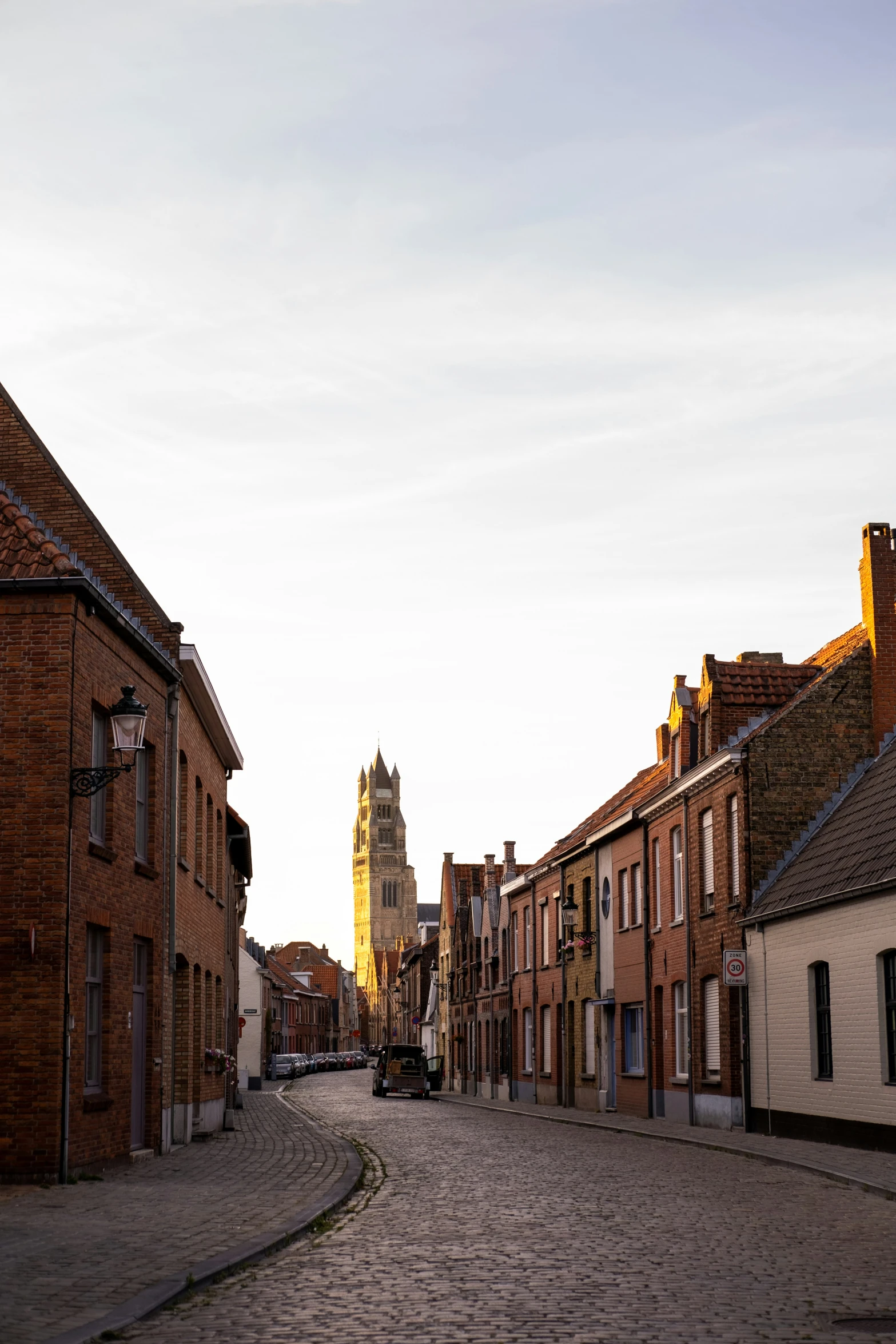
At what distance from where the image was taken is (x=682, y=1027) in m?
31.1

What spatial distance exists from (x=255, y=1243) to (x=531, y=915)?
124 ft

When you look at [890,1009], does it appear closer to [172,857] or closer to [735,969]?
[735,969]

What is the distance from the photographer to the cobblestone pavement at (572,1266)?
26.9ft

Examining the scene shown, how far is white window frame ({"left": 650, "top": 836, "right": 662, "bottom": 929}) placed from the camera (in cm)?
3309

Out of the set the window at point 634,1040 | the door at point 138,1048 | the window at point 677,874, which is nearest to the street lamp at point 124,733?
the door at point 138,1048

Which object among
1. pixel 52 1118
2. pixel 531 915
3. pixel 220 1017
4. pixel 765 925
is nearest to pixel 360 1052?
pixel 531 915

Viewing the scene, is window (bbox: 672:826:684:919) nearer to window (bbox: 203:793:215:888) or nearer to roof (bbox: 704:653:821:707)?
roof (bbox: 704:653:821:707)

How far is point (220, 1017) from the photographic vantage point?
107ft

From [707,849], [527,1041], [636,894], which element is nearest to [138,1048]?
[707,849]

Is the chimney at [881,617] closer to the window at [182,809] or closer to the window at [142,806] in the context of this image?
the window at [182,809]

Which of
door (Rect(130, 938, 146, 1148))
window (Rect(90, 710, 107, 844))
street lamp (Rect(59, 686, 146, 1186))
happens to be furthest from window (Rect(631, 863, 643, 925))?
street lamp (Rect(59, 686, 146, 1186))

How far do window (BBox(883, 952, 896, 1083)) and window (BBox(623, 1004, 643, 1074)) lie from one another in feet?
45.2

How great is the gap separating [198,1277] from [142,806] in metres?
11.7

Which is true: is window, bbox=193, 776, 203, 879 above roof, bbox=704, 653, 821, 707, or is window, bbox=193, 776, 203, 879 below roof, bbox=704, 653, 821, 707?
below
